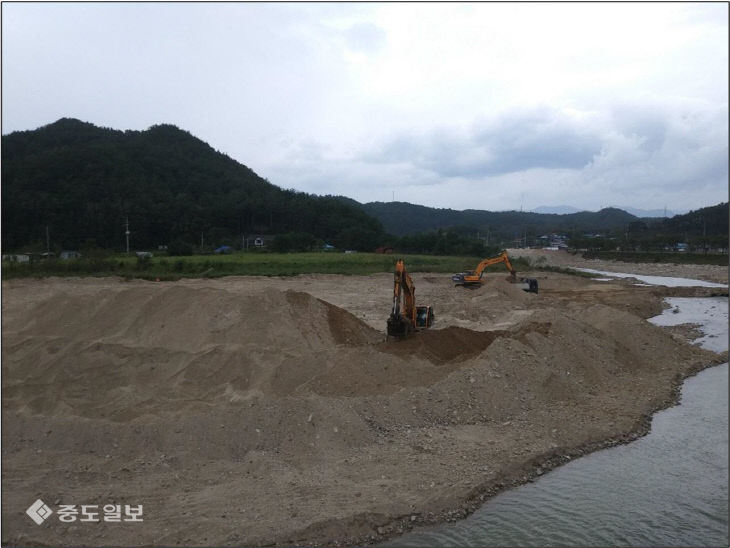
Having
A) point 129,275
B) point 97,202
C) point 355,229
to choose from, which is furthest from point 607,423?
point 355,229

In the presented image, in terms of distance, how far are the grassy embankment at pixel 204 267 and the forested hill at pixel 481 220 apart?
71.2 metres

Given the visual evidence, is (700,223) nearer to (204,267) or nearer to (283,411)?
(204,267)

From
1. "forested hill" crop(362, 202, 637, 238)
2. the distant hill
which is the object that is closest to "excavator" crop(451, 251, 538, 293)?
the distant hill

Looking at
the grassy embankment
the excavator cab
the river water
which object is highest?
the grassy embankment

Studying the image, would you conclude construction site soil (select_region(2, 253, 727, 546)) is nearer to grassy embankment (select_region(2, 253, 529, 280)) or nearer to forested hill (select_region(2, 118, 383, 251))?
grassy embankment (select_region(2, 253, 529, 280))

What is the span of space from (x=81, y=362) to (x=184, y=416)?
14.2 feet

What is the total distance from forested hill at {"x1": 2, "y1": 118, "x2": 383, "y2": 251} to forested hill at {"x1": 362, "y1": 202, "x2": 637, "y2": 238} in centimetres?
4086

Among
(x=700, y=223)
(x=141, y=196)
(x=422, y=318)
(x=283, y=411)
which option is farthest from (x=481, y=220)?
(x=283, y=411)

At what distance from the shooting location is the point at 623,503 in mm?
7875

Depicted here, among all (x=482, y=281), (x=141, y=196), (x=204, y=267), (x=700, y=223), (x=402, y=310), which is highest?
(x=141, y=196)

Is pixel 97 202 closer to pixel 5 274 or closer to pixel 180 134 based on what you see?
pixel 5 274

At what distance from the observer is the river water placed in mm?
6969

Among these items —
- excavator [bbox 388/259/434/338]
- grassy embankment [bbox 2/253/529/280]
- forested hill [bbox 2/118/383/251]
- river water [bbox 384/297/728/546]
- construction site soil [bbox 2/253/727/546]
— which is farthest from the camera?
forested hill [bbox 2/118/383/251]

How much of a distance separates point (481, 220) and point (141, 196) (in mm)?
114001
